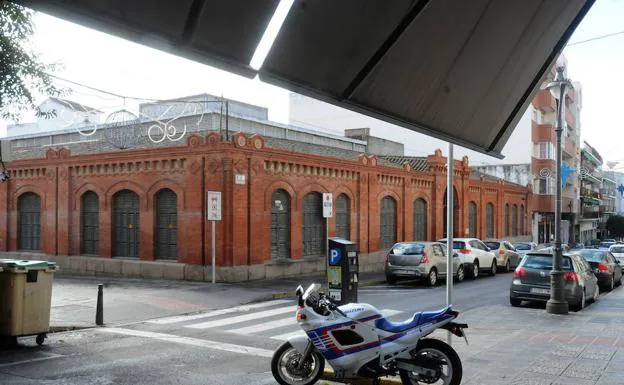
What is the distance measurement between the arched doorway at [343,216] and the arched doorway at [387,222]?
9.53ft

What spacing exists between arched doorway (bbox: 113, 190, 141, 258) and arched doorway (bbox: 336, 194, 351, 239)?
8341 millimetres

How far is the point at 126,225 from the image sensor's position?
23.1 metres

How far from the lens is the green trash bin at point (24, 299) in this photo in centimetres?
1003

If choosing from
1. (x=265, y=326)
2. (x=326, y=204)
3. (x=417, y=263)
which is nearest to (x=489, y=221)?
(x=417, y=263)

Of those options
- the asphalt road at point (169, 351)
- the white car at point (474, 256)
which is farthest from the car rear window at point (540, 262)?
the white car at point (474, 256)

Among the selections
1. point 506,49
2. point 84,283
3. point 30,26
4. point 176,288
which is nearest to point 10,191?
point 84,283

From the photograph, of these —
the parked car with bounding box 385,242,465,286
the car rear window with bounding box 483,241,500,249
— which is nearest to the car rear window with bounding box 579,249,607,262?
the parked car with bounding box 385,242,465,286

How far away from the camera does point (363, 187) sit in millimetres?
26688

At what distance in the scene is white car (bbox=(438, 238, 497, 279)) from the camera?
23.6 m

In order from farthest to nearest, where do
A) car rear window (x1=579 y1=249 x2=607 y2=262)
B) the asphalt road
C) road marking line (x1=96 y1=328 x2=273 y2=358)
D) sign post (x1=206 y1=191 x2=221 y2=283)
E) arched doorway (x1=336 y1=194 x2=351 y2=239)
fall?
arched doorway (x1=336 y1=194 x2=351 y2=239), car rear window (x1=579 y1=249 x2=607 y2=262), sign post (x1=206 y1=191 x2=221 y2=283), road marking line (x1=96 y1=328 x2=273 y2=358), the asphalt road

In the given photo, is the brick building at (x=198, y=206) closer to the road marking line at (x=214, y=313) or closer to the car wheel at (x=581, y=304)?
the road marking line at (x=214, y=313)

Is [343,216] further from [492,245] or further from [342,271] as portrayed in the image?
[342,271]

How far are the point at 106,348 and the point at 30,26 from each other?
6.07 metres

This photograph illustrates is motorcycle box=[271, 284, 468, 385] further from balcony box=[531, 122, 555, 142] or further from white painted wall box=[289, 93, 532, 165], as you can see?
balcony box=[531, 122, 555, 142]
